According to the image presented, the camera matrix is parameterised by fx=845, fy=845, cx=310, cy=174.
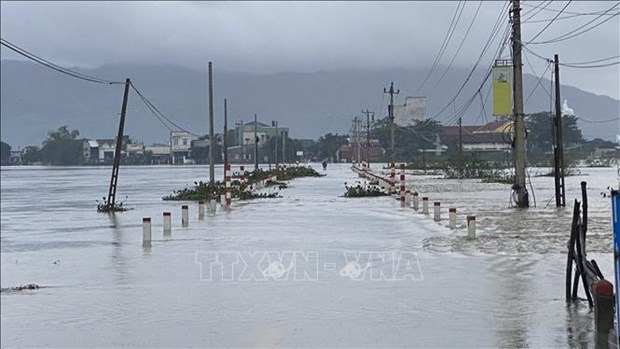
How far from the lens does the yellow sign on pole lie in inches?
1050

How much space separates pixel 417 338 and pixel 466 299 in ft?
7.13

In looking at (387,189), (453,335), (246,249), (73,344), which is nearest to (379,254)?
(246,249)

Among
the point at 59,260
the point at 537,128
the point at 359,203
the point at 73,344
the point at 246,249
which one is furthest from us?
the point at 537,128

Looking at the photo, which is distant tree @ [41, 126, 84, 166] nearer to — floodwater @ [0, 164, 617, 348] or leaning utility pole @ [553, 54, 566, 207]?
floodwater @ [0, 164, 617, 348]

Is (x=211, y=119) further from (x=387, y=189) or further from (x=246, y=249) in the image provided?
(x=246, y=249)

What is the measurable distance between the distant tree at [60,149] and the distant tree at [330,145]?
115170mm

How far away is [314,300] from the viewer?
384 inches

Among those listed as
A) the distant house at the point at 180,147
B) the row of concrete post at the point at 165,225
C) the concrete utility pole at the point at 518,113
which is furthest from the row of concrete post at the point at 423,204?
the distant house at the point at 180,147

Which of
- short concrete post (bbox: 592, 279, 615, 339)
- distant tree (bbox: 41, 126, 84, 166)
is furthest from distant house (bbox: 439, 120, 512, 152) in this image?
short concrete post (bbox: 592, 279, 615, 339)

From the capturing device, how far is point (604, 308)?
7734mm

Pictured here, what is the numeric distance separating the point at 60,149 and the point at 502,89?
21817 millimetres

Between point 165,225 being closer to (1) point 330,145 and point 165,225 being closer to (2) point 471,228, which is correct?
(2) point 471,228

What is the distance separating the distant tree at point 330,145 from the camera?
519 ft

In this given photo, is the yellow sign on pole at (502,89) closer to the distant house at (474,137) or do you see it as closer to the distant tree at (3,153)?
the distant tree at (3,153)
